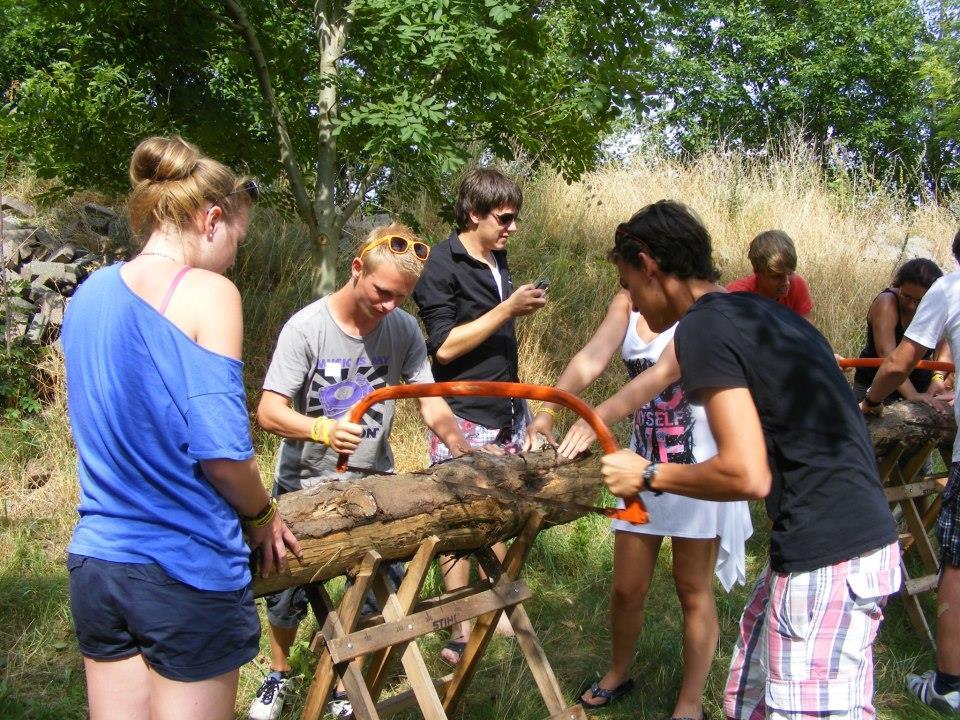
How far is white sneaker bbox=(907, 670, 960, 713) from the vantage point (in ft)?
12.0

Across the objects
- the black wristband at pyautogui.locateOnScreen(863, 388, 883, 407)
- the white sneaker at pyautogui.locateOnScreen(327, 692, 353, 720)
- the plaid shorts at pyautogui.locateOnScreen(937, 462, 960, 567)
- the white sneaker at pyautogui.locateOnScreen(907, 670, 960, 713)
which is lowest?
the white sneaker at pyautogui.locateOnScreen(907, 670, 960, 713)

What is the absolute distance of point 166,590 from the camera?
1959 mm

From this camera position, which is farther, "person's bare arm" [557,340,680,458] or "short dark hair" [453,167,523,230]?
"short dark hair" [453,167,523,230]

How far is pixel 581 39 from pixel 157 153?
3.80 m

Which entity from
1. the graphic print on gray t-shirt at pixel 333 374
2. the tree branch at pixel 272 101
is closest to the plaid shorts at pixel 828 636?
the graphic print on gray t-shirt at pixel 333 374

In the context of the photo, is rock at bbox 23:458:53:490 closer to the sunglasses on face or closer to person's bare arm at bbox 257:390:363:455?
person's bare arm at bbox 257:390:363:455

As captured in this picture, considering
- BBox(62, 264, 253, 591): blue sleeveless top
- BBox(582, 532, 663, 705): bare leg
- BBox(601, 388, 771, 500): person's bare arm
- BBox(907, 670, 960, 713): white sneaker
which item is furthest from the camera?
BBox(907, 670, 960, 713): white sneaker

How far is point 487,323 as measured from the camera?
3.68 metres

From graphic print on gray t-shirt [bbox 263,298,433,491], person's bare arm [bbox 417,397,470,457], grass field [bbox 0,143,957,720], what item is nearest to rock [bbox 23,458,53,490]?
grass field [bbox 0,143,957,720]

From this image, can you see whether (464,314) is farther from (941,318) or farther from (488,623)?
(941,318)

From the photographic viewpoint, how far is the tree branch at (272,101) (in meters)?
5.16

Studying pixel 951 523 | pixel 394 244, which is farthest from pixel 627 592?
pixel 394 244

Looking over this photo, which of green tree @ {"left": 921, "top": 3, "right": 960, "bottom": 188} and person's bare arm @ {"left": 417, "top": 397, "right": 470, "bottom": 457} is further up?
green tree @ {"left": 921, "top": 3, "right": 960, "bottom": 188}

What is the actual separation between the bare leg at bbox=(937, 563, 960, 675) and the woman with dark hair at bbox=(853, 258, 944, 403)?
135 centimetres
